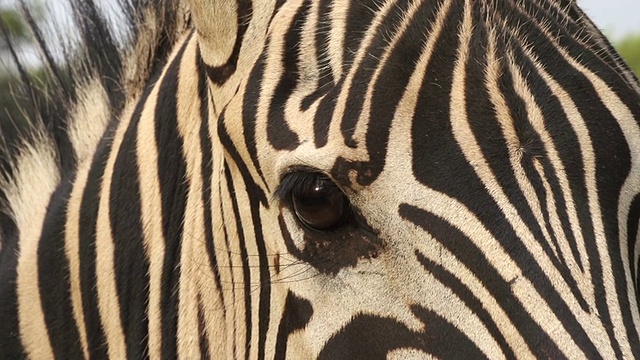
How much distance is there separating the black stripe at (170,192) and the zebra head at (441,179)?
0.60m

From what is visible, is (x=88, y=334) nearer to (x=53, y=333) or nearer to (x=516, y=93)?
(x=53, y=333)

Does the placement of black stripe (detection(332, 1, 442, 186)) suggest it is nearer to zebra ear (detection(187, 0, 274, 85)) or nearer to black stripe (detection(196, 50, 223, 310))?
zebra ear (detection(187, 0, 274, 85))

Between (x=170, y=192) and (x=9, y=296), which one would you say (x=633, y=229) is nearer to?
(x=170, y=192)

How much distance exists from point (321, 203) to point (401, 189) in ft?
0.85

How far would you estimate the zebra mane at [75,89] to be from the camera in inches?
160

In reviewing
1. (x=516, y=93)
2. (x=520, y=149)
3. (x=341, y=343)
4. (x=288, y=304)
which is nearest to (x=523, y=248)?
(x=520, y=149)

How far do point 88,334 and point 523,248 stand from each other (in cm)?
209

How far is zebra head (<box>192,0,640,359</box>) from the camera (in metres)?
2.42

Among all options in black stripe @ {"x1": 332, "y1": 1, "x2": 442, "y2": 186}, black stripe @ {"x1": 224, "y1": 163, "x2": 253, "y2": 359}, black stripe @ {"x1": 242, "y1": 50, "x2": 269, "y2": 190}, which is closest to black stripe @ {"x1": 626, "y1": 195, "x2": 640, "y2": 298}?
black stripe @ {"x1": 332, "y1": 1, "x2": 442, "y2": 186}

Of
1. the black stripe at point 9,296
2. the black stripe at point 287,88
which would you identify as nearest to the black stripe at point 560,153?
the black stripe at point 287,88

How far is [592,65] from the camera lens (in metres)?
2.74

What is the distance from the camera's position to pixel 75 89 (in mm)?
4324

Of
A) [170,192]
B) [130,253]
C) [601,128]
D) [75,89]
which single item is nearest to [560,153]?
[601,128]

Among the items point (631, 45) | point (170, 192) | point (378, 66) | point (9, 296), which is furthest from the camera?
point (631, 45)
